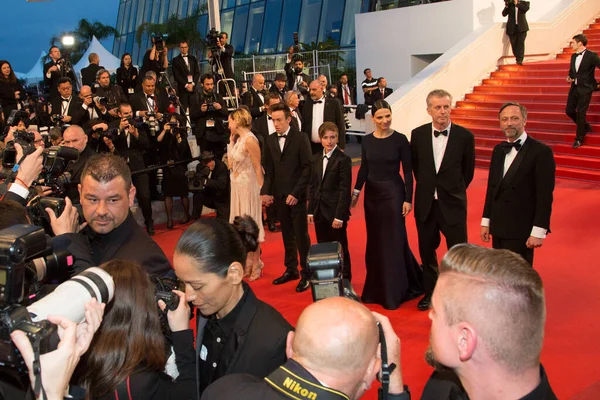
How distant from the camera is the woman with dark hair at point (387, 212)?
5.04 meters

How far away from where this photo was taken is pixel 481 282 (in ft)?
5.68

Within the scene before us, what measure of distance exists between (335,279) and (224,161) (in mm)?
5627

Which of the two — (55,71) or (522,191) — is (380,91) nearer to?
(55,71)

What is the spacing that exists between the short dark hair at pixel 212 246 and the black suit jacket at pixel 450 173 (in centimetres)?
273

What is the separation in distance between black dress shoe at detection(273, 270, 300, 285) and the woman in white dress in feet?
0.89

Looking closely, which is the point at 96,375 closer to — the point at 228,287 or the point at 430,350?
the point at 228,287

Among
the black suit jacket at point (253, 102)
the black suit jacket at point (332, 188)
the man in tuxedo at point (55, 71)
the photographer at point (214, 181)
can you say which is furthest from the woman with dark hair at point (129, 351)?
the man in tuxedo at point (55, 71)

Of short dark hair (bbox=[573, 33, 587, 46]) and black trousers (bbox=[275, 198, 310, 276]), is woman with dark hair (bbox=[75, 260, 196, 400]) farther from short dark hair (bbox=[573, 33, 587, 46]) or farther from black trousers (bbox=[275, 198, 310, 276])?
short dark hair (bbox=[573, 33, 587, 46])

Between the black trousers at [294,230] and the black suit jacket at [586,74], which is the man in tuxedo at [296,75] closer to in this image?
the black suit jacket at [586,74]

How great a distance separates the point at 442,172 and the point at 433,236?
1.80 feet

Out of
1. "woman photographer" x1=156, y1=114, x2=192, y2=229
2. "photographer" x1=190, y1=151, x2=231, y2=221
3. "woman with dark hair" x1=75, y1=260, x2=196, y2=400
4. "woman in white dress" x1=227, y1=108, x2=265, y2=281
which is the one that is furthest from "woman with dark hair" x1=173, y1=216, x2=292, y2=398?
"woman photographer" x1=156, y1=114, x2=192, y2=229

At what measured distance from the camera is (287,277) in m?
5.98

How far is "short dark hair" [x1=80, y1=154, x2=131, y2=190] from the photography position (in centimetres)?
295

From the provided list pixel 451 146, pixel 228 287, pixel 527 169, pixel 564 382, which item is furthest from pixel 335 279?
pixel 451 146
